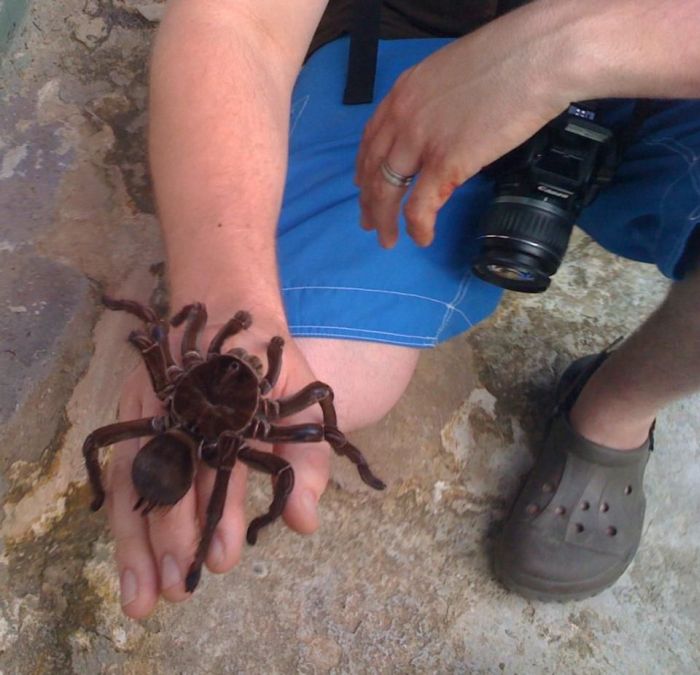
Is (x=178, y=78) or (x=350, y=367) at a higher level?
(x=178, y=78)

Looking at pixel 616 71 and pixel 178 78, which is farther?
pixel 178 78

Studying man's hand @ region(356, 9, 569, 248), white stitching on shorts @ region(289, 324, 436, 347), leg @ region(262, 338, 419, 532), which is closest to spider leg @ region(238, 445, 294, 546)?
leg @ region(262, 338, 419, 532)

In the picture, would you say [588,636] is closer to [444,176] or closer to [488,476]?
[488,476]

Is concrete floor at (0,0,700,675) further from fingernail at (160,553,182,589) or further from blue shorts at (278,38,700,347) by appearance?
fingernail at (160,553,182,589)

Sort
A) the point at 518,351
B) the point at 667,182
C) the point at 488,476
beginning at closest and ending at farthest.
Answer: the point at 667,182 < the point at 488,476 < the point at 518,351

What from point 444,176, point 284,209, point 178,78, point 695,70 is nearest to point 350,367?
point 284,209

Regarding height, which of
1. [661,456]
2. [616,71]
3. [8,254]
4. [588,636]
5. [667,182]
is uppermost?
[616,71]

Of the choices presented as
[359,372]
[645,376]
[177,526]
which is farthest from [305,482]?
[645,376]
